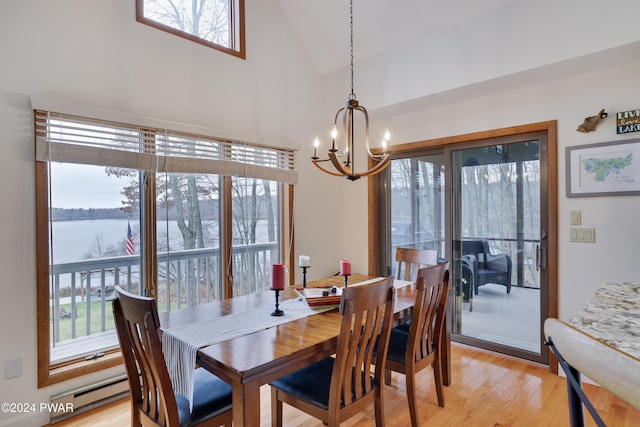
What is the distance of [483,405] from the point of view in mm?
2434

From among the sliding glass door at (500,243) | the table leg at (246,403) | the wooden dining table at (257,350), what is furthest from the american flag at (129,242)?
the sliding glass door at (500,243)

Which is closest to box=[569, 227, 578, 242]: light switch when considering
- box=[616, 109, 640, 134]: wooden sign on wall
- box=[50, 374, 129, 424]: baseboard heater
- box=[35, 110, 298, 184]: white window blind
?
box=[616, 109, 640, 134]: wooden sign on wall

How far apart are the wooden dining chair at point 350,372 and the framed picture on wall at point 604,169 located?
→ 2001mm

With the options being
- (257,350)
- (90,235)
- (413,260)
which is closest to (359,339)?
(257,350)

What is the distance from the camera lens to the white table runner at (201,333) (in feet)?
5.13

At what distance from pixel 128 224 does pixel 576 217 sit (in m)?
3.46

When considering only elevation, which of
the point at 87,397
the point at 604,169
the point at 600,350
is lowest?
the point at 87,397

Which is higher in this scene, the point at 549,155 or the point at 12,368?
the point at 549,155

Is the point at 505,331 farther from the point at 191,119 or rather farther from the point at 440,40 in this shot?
the point at 191,119

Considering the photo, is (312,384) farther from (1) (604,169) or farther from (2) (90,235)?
(1) (604,169)

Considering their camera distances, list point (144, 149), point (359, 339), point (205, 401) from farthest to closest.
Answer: point (144, 149)
point (359, 339)
point (205, 401)

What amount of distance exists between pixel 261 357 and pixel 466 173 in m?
2.81

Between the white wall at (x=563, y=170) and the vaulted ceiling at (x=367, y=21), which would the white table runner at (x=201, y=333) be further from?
the vaulted ceiling at (x=367, y=21)

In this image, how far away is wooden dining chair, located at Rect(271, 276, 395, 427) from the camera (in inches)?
63.1
